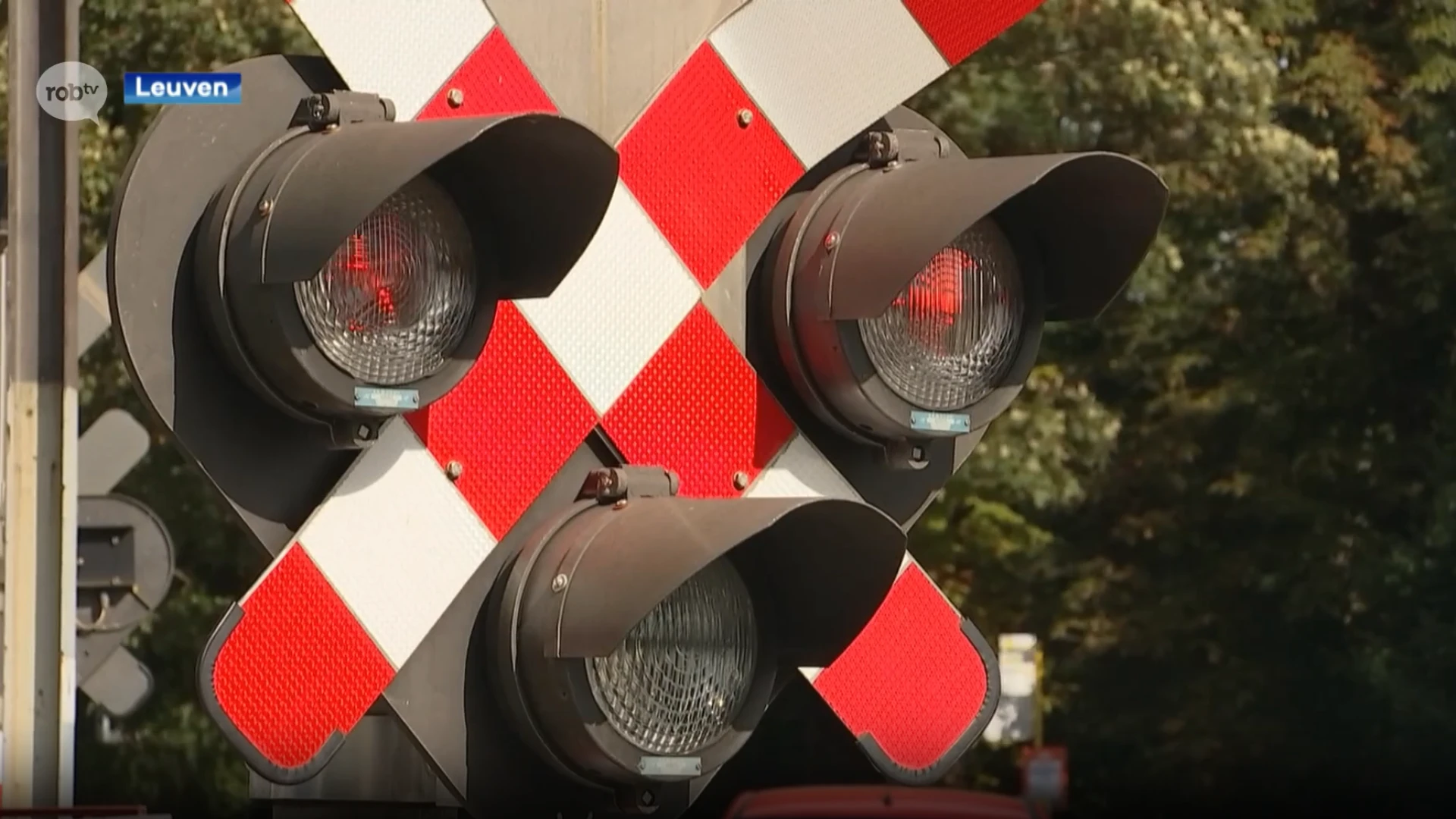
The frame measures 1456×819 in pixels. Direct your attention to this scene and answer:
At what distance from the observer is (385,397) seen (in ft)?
6.59

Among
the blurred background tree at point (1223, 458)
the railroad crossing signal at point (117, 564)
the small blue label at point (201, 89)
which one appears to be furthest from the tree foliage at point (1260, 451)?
the small blue label at point (201, 89)

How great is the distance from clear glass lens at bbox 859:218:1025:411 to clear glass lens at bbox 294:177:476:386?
40 centimetres

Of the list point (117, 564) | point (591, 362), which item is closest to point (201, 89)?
point (591, 362)

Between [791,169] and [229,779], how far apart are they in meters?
11.9

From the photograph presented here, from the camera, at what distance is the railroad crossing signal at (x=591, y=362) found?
2018mm

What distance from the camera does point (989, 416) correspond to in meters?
2.35

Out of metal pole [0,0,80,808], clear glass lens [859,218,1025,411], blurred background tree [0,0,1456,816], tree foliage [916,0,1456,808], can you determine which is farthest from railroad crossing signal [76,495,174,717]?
clear glass lens [859,218,1025,411]

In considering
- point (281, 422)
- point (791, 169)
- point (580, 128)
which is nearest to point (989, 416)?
point (791, 169)

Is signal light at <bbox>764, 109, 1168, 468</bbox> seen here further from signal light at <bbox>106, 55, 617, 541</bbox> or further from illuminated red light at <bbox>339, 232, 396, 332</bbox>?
illuminated red light at <bbox>339, 232, 396, 332</bbox>

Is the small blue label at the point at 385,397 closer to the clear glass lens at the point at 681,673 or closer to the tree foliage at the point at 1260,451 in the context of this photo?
the clear glass lens at the point at 681,673

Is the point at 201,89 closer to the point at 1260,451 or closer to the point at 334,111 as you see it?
the point at 334,111

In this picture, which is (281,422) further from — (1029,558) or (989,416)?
(1029,558)

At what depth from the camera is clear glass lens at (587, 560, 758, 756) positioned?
2084mm

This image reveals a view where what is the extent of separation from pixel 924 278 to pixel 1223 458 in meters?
16.7
